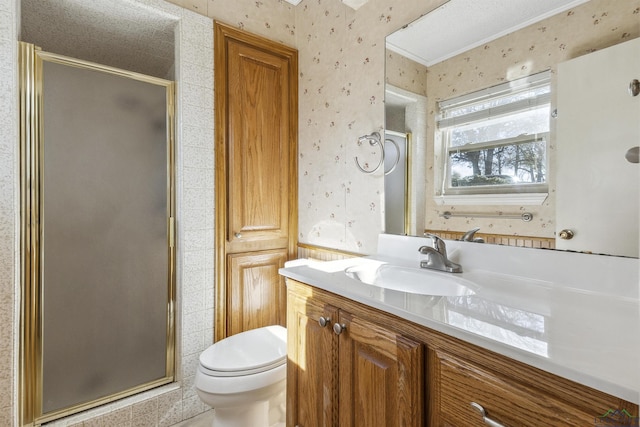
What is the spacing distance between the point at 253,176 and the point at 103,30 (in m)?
1.19

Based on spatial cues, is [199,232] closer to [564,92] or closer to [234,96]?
[234,96]

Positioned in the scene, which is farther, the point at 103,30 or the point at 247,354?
the point at 103,30

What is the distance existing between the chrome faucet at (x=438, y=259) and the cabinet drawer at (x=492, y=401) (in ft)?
1.76

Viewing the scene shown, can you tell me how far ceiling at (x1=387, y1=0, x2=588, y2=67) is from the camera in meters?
1.12

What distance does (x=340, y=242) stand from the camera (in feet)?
6.19

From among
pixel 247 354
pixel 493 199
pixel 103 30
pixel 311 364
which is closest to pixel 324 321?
pixel 311 364

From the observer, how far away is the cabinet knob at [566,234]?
40.2 inches

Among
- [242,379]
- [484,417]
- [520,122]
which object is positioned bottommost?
[242,379]

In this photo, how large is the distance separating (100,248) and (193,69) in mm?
1060

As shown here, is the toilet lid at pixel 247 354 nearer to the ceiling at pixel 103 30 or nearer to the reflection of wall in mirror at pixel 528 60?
the reflection of wall in mirror at pixel 528 60

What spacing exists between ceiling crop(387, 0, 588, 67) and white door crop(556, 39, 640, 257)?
0.23 m

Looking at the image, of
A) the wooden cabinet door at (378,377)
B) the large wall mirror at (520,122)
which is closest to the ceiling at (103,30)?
the large wall mirror at (520,122)

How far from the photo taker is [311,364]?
1.13 metres

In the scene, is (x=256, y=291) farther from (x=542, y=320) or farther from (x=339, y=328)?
(x=542, y=320)
